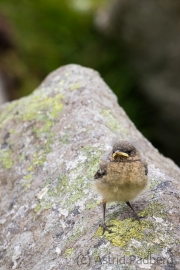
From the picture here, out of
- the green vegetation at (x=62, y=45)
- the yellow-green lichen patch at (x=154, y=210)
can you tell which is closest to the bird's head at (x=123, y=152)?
the yellow-green lichen patch at (x=154, y=210)

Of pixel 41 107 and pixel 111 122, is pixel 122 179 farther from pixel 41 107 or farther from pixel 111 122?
pixel 41 107

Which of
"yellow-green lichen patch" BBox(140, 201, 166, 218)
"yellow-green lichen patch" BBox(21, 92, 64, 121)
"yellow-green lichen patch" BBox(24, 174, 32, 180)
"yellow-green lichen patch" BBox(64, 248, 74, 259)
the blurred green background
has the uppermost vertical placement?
"yellow-green lichen patch" BBox(140, 201, 166, 218)

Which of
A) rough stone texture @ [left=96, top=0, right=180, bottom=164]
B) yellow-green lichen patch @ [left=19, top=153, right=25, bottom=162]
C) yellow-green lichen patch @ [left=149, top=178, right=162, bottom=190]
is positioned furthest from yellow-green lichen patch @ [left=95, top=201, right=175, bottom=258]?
rough stone texture @ [left=96, top=0, right=180, bottom=164]

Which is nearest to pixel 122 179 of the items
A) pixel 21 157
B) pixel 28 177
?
pixel 28 177

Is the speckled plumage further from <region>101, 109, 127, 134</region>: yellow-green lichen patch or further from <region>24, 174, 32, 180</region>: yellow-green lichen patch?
<region>101, 109, 127, 134</region>: yellow-green lichen patch

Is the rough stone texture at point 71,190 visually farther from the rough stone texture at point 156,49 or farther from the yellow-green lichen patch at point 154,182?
the rough stone texture at point 156,49

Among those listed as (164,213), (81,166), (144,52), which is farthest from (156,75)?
(164,213)
